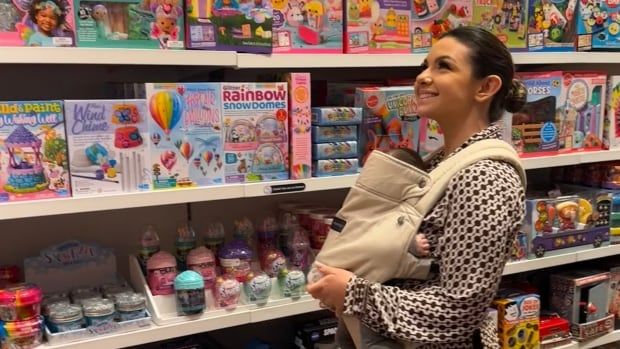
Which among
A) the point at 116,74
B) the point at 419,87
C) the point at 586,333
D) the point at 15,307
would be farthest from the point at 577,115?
the point at 15,307

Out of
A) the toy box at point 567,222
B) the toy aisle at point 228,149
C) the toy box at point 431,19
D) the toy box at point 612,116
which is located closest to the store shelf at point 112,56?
the toy aisle at point 228,149

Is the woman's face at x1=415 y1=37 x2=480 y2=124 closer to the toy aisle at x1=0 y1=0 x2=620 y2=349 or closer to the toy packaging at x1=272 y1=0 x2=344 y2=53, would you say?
the toy aisle at x1=0 y1=0 x2=620 y2=349

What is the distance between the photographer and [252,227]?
199 centimetres

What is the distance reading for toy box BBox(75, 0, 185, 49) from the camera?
149 cm

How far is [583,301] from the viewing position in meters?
2.40

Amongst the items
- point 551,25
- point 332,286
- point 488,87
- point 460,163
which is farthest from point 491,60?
point 551,25

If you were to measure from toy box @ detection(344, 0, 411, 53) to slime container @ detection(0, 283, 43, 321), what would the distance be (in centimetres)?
112

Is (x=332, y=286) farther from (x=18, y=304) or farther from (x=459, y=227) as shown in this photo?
(x=18, y=304)

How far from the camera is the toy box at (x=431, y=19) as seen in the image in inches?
78.4

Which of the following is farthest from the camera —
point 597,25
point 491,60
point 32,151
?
point 597,25

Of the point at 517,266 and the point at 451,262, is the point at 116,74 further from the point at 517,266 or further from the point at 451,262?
the point at 517,266

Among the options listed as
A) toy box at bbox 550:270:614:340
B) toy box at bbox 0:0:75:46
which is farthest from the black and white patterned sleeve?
toy box at bbox 550:270:614:340

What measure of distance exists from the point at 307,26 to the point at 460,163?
0.76 m

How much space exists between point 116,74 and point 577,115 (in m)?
1.69
